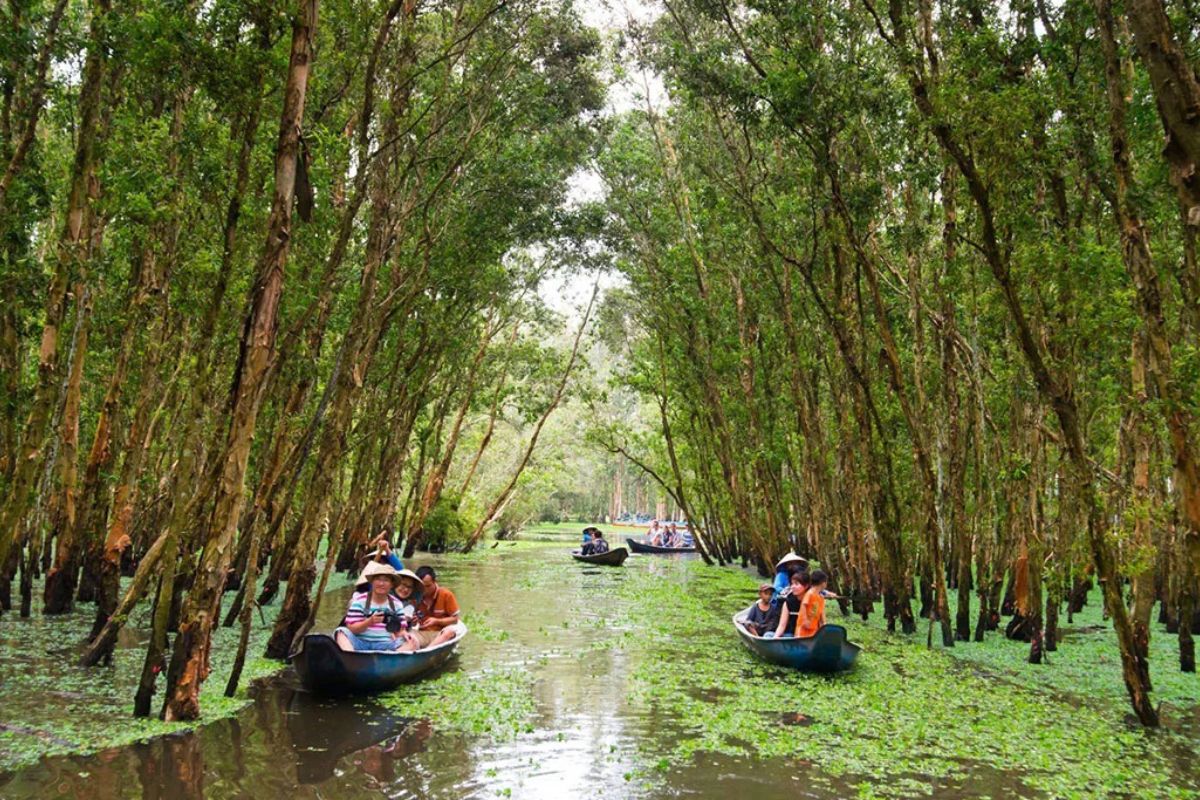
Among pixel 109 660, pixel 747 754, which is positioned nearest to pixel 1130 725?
pixel 747 754

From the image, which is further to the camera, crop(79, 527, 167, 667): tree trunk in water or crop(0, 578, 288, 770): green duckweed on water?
crop(79, 527, 167, 667): tree trunk in water

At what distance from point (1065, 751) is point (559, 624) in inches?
336

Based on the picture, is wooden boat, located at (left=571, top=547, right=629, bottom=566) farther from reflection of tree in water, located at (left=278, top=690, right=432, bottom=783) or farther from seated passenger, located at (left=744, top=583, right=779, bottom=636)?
reflection of tree in water, located at (left=278, top=690, right=432, bottom=783)

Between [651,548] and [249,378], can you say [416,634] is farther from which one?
[651,548]

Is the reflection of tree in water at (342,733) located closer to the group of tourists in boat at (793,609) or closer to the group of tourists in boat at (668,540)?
the group of tourists in boat at (793,609)

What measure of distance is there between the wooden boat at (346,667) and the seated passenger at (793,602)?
4512mm

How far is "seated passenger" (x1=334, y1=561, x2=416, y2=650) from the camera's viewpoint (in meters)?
8.71

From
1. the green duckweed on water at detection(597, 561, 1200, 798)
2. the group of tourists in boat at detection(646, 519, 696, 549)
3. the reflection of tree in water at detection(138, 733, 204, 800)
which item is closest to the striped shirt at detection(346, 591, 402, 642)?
the reflection of tree in water at detection(138, 733, 204, 800)

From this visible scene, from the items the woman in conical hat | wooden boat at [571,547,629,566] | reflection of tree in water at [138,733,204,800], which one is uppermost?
the woman in conical hat

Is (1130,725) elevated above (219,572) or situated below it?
below

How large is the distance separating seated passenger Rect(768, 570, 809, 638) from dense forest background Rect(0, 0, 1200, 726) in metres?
1.86

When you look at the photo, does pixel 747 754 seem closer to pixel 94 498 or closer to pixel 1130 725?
pixel 1130 725

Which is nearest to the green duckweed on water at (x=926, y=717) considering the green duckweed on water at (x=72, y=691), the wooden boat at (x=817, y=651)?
the wooden boat at (x=817, y=651)

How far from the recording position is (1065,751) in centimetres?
672
